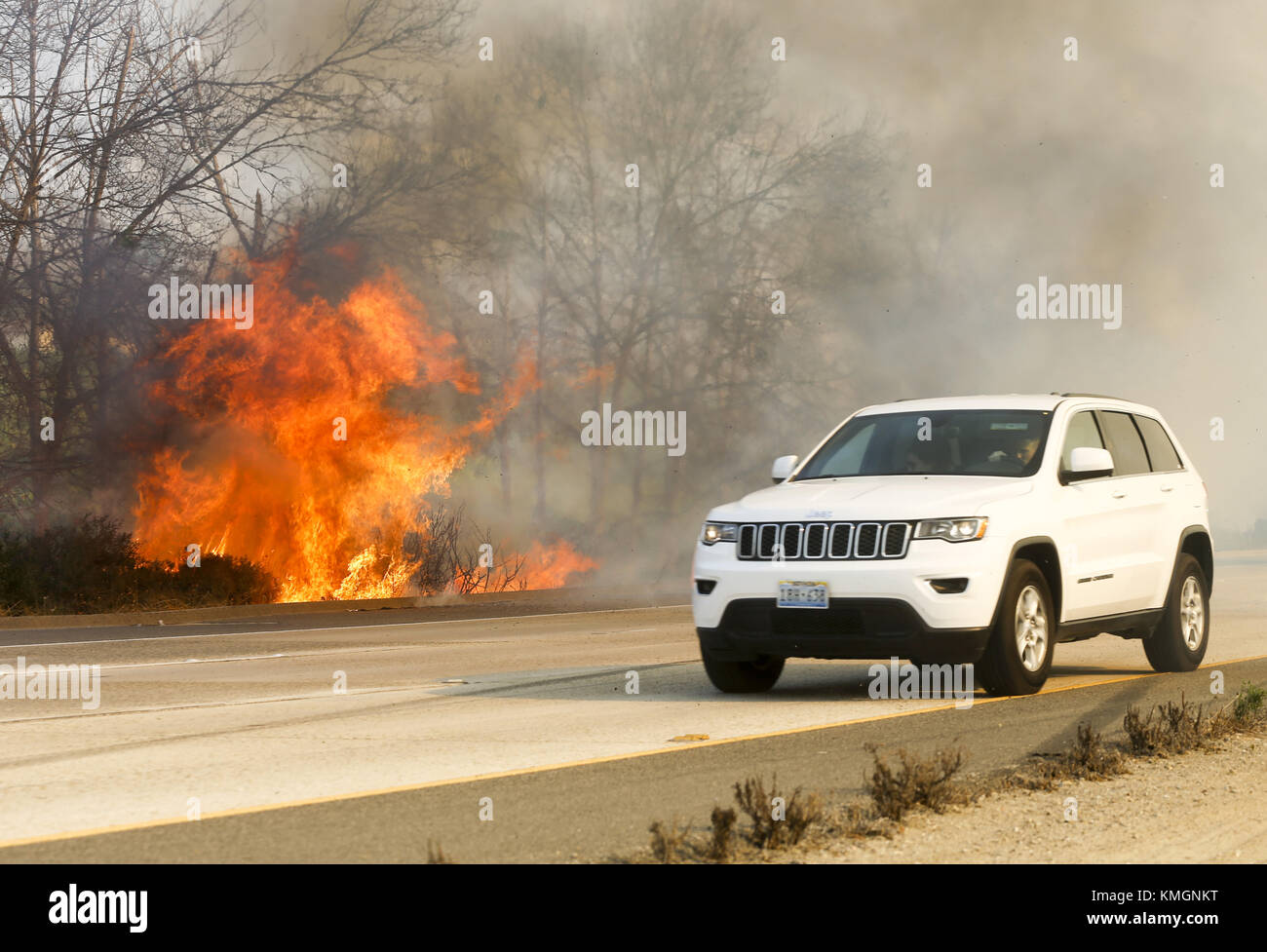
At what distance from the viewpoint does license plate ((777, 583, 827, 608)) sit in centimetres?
1060

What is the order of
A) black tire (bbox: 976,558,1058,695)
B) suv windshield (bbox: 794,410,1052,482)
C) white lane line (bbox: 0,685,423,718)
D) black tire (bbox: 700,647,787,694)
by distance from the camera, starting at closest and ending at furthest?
black tire (bbox: 976,558,1058,695) < white lane line (bbox: 0,685,423,718) < black tire (bbox: 700,647,787,694) < suv windshield (bbox: 794,410,1052,482)

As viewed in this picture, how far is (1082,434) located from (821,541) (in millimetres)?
2765

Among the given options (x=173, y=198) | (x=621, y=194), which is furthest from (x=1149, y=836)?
(x=621, y=194)

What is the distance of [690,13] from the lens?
3862 centimetres

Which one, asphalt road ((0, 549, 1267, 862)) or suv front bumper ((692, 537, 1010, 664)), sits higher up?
suv front bumper ((692, 537, 1010, 664))

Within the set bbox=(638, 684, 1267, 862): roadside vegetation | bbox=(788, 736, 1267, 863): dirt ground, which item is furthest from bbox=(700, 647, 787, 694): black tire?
bbox=(788, 736, 1267, 863): dirt ground

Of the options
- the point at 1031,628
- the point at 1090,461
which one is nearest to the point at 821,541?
the point at 1031,628

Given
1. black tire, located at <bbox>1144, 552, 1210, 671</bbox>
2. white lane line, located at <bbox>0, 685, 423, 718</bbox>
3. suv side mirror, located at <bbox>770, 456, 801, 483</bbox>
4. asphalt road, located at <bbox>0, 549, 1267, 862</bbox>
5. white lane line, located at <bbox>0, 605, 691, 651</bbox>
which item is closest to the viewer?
asphalt road, located at <bbox>0, 549, 1267, 862</bbox>

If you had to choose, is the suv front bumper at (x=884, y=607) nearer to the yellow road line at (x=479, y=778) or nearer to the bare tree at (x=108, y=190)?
the yellow road line at (x=479, y=778)

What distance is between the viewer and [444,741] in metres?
9.48

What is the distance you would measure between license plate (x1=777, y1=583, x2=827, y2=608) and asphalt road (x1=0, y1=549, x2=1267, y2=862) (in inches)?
27.6

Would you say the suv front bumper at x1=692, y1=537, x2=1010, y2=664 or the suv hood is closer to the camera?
the suv front bumper at x1=692, y1=537, x2=1010, y2=664

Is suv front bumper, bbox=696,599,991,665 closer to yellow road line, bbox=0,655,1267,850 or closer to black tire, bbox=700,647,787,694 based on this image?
yellow road line, bbox=0,655,1267,850

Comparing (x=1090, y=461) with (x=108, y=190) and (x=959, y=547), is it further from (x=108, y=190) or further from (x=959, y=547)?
(x=108, y=190)
